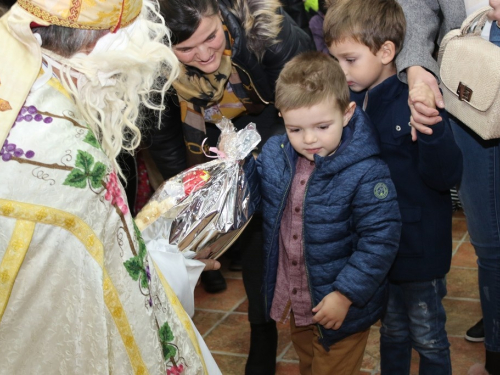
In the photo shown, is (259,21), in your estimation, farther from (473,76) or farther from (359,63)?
(473,76)

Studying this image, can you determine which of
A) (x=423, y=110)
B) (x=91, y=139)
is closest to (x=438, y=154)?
(x=423, y=110)

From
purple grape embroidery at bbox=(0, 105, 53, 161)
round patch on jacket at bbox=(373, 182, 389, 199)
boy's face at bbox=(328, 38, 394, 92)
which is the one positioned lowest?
round patch on jacket at bbox=(373, 182, 389, 199)

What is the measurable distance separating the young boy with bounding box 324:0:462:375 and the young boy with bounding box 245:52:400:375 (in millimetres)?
118

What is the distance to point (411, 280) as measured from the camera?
2.66 meters

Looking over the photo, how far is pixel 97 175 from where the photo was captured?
65.4 inches

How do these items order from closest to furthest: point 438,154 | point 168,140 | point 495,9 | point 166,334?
point 166,334 → point 495,9 → point 438,154 → point 168,140

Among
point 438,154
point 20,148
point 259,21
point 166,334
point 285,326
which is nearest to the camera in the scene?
point 20,148

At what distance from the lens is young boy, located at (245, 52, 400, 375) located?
2.49m

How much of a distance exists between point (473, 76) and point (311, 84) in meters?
0.55

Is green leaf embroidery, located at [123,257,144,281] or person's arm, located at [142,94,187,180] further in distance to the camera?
person's arm, located at [142,94,187,180]

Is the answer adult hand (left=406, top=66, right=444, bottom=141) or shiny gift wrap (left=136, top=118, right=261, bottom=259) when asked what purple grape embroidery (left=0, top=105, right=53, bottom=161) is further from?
adult hand (left=406, top=66, right=444, bottom=141)

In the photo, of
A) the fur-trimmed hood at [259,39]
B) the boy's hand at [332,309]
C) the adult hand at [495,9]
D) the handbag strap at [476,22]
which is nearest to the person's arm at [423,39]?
the handbag strap at [476,22]

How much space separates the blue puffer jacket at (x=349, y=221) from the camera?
8.18 ft

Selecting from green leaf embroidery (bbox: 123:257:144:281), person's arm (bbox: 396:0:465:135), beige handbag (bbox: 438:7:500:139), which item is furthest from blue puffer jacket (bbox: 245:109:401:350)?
green leaf embroidery (bbox: 123:257:144:281)
